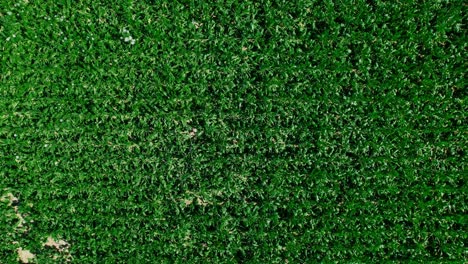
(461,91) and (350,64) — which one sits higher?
(350,64)

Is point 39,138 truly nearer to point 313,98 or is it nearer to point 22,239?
point 22,239

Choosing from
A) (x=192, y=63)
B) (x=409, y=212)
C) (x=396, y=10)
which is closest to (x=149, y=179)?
(x=192, y=63)

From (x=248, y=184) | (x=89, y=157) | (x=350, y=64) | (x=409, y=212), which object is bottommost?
(x=409, y=212)

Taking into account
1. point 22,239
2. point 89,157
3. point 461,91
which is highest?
point 461,91

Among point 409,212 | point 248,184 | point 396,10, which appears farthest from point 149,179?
point 396,10

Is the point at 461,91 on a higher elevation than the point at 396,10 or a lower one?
lower

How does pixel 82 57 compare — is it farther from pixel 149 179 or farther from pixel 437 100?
pixel 437 100
